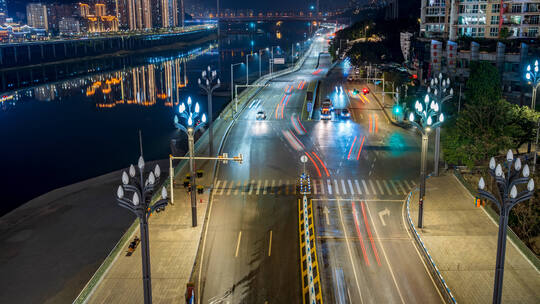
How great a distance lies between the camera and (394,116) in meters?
68.0

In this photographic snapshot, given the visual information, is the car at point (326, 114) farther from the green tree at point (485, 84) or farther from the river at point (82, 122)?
the river at point (82, 122)

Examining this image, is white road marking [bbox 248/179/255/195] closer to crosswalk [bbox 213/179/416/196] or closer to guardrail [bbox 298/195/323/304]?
crosswalk [bbox 213/179/416/196]

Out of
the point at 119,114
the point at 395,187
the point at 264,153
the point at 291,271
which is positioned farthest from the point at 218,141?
the point at 119,114

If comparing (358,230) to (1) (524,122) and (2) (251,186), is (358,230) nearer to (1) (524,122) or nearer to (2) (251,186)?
(2) (251,186)

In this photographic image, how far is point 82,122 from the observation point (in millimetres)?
90062

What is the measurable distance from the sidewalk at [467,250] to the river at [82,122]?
125ft

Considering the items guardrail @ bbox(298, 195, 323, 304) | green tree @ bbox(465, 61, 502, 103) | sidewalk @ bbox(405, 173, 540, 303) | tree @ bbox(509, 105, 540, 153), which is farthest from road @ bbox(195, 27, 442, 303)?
tree @ bbox(509, 105, 540, 153)

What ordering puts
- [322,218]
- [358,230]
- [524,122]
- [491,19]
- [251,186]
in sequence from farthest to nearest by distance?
[491,19] → [524,122] → [251,186] → [322,218] → [358,230]

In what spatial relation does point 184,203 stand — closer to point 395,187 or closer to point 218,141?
point 395,187

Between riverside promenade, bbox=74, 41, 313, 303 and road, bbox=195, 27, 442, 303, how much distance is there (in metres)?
0.87

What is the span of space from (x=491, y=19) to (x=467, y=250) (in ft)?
243

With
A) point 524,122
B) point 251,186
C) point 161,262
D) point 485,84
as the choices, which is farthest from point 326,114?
point 161,262

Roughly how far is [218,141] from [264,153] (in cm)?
667

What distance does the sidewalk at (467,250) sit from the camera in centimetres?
2497
